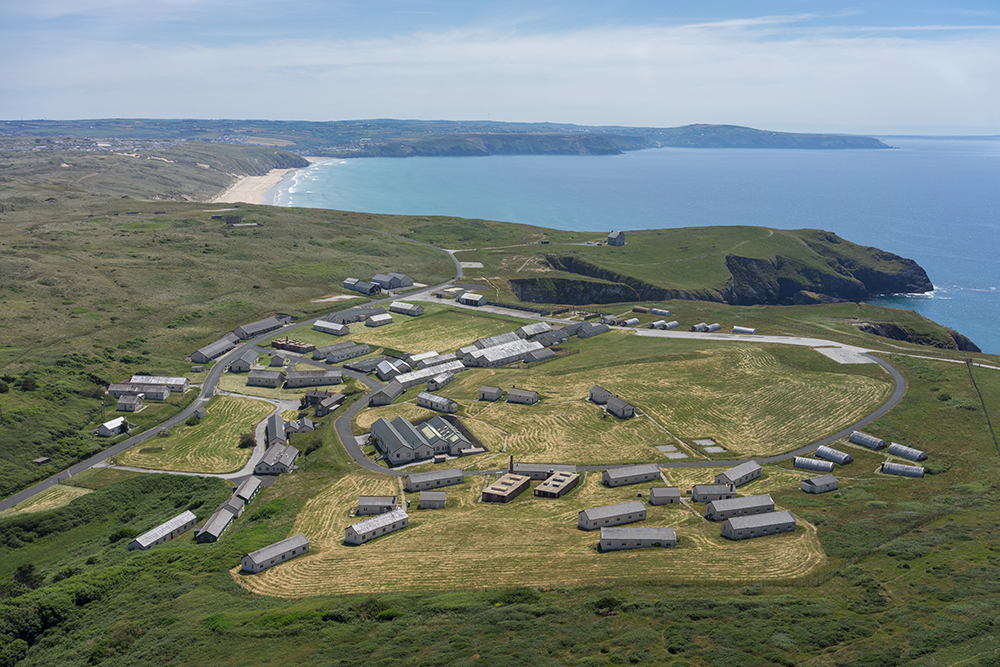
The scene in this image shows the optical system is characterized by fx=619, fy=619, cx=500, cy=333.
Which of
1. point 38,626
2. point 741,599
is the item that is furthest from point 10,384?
point 741,599

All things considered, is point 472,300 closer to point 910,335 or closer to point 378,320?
point 378,320

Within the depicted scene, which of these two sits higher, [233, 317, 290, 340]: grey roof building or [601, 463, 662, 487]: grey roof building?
[233, 317, 290, 340]: grey roof building

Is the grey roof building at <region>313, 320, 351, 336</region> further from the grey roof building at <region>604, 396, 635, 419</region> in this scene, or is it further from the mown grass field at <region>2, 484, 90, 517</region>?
the grey roof building at <region>604, 396, 635, 419</region>

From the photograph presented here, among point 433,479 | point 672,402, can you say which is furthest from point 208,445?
point 672,402

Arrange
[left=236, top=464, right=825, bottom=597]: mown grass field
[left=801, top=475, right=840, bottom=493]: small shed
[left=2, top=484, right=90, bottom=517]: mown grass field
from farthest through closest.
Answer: [left=2, top=484, right=90, bottom=517]: mown grass field, [left=801, top=475, right=840, bottom=493]: small shed, [left=236, top=464, right=825, bottom=597]: mown grass field

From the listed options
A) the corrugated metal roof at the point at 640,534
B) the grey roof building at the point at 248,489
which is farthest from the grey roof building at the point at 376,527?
the corrugated metal roof at the point at 640,534

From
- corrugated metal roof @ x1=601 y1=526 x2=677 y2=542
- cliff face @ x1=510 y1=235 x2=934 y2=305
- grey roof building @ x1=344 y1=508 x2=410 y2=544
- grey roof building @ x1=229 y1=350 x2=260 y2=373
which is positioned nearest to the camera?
corrugated metal roof @ x1=601 y1=526 x2=677 y2=542

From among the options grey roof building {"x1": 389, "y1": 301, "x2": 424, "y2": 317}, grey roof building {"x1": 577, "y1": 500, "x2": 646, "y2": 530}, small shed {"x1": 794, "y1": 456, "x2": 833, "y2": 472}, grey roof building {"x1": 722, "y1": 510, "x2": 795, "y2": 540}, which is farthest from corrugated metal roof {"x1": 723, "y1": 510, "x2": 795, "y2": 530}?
grey roof building {"x1": 389, "y1": 301, "x2": 424, "y2": 317}
